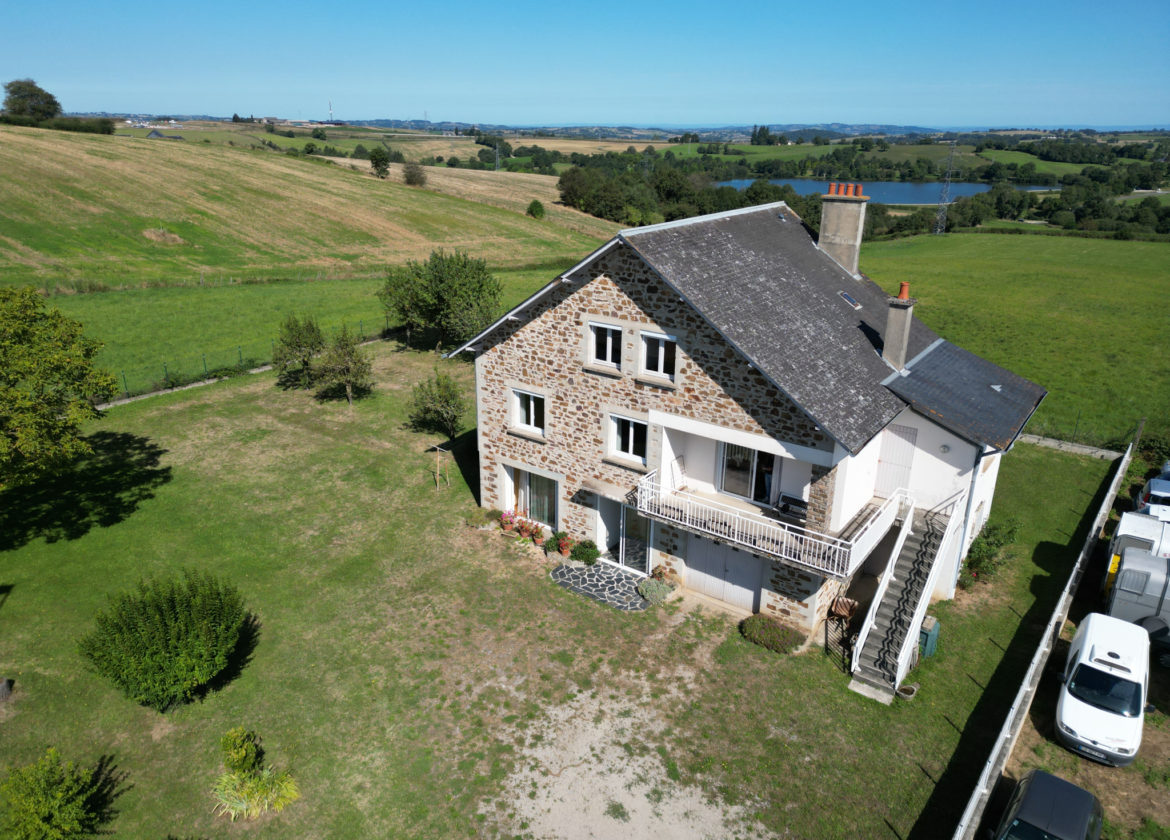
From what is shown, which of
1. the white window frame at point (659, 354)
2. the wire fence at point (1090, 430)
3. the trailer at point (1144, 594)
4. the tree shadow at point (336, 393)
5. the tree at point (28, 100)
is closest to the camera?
the trailer at point (1144, 594)

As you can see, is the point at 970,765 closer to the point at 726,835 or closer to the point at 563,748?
the point at 726,835

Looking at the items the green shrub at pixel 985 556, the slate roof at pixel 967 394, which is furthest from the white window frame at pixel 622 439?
the green shrub at pixel 985 556

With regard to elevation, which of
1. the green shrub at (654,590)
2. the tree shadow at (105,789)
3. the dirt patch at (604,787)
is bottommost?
the dirt patch at (604,787)

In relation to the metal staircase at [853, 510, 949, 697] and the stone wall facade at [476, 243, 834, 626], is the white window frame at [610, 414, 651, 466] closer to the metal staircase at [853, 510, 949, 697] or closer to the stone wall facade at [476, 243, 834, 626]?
the stone wall facade at [476, 243, 834, 626]

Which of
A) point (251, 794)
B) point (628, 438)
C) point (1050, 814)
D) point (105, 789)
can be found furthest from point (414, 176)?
point (1050, 814)

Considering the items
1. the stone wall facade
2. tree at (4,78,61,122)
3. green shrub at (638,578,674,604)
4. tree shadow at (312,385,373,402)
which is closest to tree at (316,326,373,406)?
tree shadow at (312,385,373,402)

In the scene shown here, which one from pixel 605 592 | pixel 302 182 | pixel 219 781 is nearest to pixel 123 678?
pixel 219 781

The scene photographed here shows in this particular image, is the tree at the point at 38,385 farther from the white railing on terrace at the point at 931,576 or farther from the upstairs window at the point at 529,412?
the white railing on terrace at the point at 931,576

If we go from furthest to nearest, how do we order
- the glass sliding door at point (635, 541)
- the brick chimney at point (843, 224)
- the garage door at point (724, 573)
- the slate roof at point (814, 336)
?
the brick chimney at point (843, 224), the glass sliding door at point (635, 541), the garage door at point (724, 573), the slate roof at point (814, 336)
